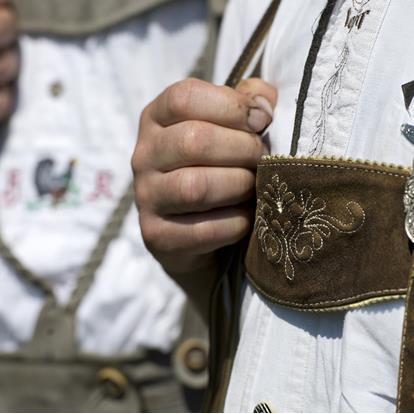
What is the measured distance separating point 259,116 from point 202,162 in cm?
6

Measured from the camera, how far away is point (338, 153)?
0.51 meters

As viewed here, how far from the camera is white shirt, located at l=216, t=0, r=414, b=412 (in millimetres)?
467

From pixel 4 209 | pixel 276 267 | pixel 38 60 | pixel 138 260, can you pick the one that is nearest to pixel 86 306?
pixel 138 260

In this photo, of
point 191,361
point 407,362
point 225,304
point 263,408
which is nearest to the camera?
point 407,362

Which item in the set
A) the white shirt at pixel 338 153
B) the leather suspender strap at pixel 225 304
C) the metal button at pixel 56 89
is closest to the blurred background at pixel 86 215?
the metal button at pixel 56 89

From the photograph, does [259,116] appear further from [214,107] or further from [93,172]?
[93,172]

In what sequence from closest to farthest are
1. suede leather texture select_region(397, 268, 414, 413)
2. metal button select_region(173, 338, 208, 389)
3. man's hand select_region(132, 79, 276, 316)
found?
suede leather texture select_region(397, 268, 414, 413)
man's hand select_region(132, 79, 276, 316)
metal button select_region(173, 338, 208, 389)

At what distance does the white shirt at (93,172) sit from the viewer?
46.4 inches

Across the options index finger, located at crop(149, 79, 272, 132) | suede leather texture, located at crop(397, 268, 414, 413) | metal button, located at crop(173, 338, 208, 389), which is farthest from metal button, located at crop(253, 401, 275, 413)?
metal button, located at crop(173, 338, 208, 389)

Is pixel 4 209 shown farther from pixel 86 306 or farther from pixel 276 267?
pixel 276 267

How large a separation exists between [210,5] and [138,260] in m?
0.42

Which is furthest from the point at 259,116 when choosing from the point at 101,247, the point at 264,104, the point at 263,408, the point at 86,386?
the point at 86,386

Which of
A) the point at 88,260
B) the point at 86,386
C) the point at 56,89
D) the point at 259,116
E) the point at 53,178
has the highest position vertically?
the point at 259,116

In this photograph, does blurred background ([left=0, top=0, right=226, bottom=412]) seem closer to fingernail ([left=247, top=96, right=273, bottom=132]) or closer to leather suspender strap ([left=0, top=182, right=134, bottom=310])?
leather suspender strap ([left=0, top=182, right=134, bottom=310])
